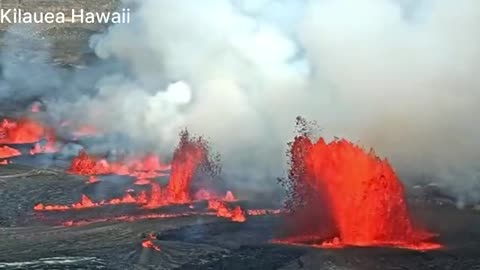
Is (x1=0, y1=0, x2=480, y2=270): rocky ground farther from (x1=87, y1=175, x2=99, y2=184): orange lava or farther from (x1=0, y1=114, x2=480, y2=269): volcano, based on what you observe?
(x1=87, y1=175, x2=99, y2=184): orange lava

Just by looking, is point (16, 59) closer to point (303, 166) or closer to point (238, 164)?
point (238, 164)

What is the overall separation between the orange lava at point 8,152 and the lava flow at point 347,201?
1456 cm

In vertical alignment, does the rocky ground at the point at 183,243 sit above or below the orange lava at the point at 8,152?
below

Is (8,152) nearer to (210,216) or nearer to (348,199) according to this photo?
(210,216)

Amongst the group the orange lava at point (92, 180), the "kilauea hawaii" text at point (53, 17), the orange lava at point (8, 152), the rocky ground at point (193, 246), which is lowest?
the rocky ground at point (193, 246)

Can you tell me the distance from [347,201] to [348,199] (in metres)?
0.14

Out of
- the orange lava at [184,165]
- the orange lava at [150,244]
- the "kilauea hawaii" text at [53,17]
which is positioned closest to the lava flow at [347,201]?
the orange lava at [150,244]

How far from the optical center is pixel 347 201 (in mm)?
23609

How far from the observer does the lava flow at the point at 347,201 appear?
21.4 meters

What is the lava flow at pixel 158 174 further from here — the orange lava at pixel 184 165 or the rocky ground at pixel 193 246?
the rocky ground at pixel 193 246

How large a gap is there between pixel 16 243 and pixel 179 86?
22543 millimetres

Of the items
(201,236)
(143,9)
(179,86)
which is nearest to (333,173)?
(201,236)

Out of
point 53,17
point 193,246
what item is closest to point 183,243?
point 193,246

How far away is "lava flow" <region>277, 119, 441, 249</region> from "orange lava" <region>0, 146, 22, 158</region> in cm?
1456
